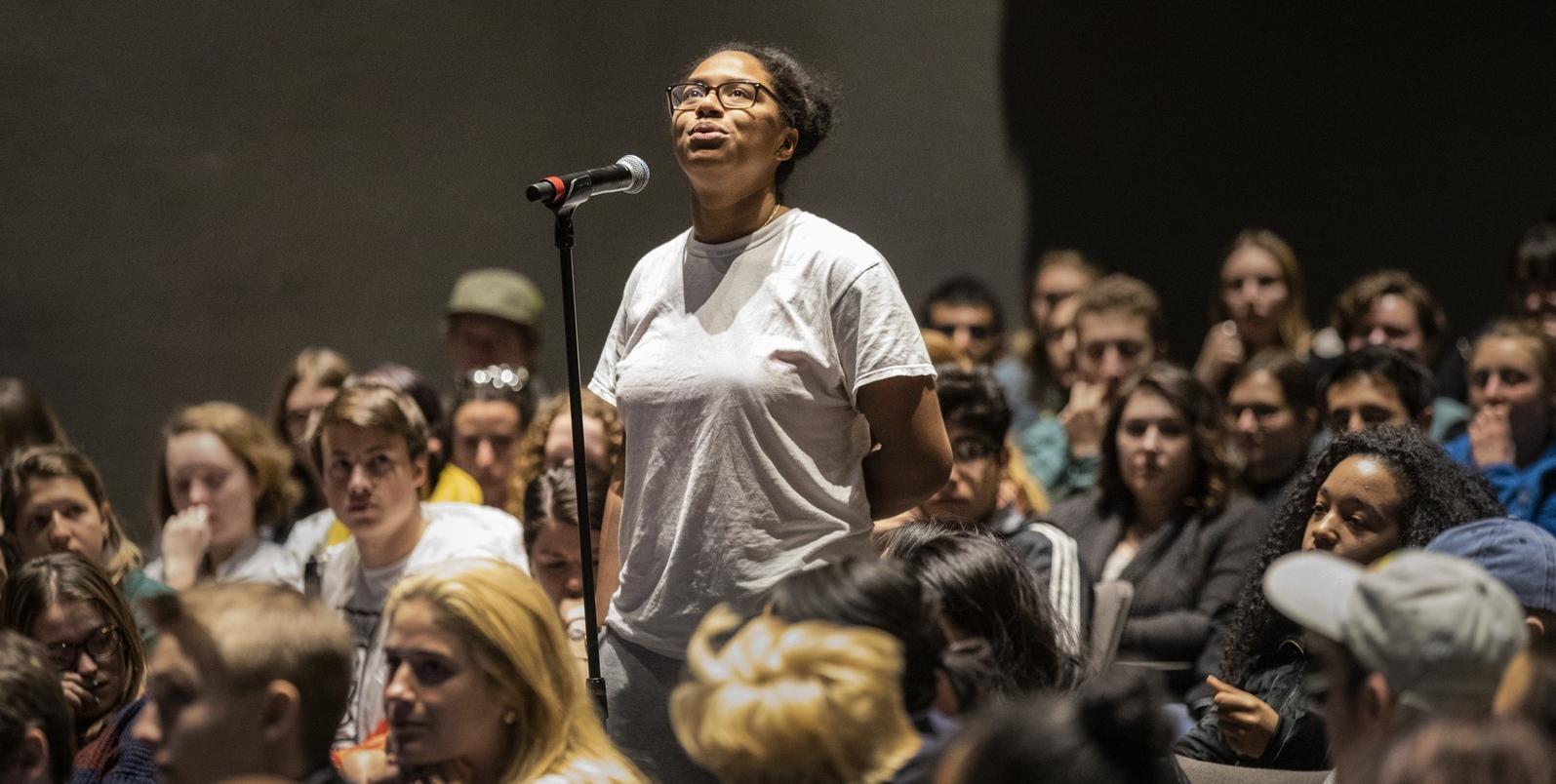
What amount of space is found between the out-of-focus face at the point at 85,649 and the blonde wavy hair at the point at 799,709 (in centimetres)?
150

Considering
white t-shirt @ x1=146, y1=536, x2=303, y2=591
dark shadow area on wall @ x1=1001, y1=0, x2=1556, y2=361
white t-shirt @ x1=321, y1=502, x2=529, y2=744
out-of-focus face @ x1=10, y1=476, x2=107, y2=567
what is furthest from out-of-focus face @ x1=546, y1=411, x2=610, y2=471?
dark shadow area on wall @ x1=1001, y1=0, x2=1556, y2=361

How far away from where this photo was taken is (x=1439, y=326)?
5.20m

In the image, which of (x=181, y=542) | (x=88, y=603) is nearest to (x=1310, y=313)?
(x=181, y=542)

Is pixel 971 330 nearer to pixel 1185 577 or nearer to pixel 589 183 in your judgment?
pixel 1185 577

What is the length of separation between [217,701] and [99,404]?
3837 millimetres

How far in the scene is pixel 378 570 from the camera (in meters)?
3.95

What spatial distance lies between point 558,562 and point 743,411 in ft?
4.37

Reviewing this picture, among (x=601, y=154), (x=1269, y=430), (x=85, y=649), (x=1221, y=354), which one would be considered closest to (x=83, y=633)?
(x=85, y=649)

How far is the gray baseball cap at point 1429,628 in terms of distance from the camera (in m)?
1.81

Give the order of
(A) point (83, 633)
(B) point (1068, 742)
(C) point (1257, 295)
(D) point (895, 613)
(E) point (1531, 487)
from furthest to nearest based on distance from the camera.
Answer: (C) point (1257, 295) → (E) point (1531, 487) → (A) point (83, 633) → (D) point (895, 613) → (B) point (1068, 742)

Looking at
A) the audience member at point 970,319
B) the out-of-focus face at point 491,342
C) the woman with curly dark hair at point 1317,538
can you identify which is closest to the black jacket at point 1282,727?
the woman with curly dark hair at point 1317,538

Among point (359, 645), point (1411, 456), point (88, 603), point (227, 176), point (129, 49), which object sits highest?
point (129, 49)

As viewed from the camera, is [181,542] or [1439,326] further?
[1439,326]

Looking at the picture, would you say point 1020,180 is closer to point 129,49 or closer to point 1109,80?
point 1109,80
